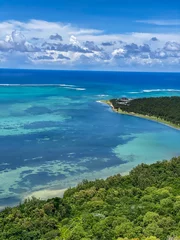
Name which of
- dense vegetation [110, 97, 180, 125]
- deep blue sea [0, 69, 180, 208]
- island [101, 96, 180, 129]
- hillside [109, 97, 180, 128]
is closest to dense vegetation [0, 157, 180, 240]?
deep blue sea [0, 69, 180, 208]

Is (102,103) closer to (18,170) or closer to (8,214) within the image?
(18,170)

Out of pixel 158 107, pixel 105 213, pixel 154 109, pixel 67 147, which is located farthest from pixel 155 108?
pixel 105 213

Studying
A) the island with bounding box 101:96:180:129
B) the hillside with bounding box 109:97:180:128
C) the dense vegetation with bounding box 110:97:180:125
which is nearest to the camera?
the island with bounding box 101:96:180:129

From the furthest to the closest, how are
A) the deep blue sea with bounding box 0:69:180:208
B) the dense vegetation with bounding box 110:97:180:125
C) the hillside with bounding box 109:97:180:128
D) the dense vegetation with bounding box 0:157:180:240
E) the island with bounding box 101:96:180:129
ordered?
the dense vegetation with bounding box 110:97:180:125
the hillside with bounding box 109:97:180:128
the island with bounding box 101:96:180:129
the deep blue sea with bounding box 0:69:180:208
the dense vegetation with bounding box 0:157:180:240

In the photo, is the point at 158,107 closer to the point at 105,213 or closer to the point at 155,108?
the point at 155,108

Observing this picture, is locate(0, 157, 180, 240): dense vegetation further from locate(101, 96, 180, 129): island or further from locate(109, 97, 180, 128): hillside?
locate(109, 97, 180, 128): hillside

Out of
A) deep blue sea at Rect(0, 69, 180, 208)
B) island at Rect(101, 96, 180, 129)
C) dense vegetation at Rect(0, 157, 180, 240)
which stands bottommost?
dense vegetation at Rect(0, 157, 180, 240)

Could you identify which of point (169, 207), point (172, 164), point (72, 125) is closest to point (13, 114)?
point (72, 125)
